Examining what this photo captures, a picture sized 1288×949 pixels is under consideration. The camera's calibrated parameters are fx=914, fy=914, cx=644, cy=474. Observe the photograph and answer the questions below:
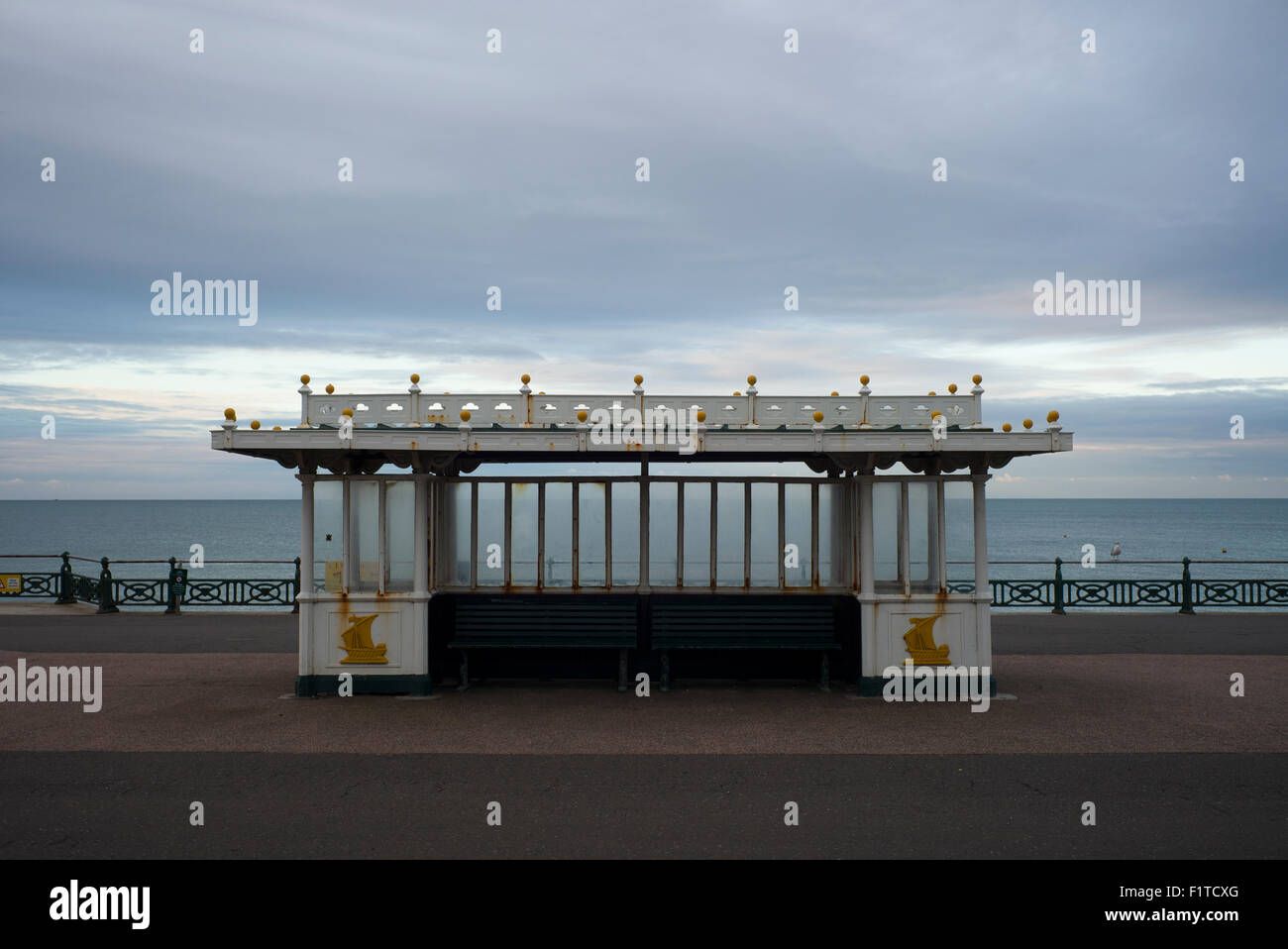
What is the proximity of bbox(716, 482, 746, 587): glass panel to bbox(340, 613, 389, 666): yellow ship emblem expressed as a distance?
5070mm

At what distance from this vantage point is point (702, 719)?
11.4 meters

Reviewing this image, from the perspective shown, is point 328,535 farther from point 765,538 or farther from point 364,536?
point 765,538

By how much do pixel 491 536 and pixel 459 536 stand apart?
1.65 feet

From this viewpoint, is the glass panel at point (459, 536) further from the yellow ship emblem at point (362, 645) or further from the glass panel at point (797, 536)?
the glass panel at point (797, 536)

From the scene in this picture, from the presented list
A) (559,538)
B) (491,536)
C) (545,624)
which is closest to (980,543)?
(559,538)

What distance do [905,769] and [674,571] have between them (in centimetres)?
561

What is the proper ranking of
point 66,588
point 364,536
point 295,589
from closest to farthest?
point 364,536
point 66,588
point 295,589

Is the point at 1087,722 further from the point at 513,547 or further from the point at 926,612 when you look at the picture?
the point at 513,547

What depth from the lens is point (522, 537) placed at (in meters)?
14.0

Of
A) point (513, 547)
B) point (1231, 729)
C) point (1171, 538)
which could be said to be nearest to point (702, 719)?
point (513, 547)

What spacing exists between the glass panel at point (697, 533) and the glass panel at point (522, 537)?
2.34m

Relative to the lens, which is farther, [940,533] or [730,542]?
[730,542]

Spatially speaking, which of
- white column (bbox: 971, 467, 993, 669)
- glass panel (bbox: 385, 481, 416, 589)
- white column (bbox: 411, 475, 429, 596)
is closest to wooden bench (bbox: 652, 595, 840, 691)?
white column (bbox: 971, 467, 993, 669)

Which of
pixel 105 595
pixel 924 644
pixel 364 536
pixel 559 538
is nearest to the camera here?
pixel 924 644
